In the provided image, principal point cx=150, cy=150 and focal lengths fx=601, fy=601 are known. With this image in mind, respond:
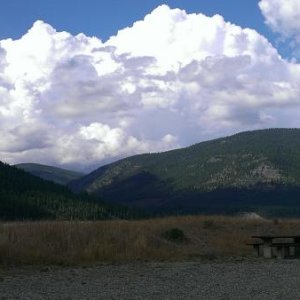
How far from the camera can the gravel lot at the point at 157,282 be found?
11961 millimetres

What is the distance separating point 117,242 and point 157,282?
7.65 metres

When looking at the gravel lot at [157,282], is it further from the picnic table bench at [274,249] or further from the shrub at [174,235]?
the shrub at [174,235]

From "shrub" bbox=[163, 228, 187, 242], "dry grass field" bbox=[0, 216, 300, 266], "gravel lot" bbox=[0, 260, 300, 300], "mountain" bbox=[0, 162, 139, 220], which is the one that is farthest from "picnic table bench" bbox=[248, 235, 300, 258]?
"mountain" bbox=[0, 162, 139, 220]

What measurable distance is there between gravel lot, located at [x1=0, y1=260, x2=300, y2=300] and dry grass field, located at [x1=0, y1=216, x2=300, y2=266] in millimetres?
1730

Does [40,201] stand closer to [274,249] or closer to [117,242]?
[117,242]

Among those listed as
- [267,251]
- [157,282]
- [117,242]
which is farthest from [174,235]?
[157,282]

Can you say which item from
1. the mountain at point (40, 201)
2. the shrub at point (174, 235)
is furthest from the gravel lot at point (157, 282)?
the mountain at point (40, 201)

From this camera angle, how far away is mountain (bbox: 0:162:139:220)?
10138 centimetres

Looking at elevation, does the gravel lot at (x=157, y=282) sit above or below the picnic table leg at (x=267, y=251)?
below

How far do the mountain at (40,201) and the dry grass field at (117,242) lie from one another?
221 ft

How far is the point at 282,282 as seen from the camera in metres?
14.0

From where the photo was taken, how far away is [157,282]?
13.9 meters

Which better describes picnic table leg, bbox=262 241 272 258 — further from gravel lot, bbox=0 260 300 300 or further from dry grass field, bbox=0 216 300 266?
gravel lot, bbox=0 260 300 300

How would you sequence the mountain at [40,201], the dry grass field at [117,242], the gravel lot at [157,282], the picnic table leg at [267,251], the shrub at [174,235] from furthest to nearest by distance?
the mountain at [40,201], the shrub at [174,235], the picnic table leg at [267,251], the dry grass field at [117,242], the gravel lot at [157,282]
